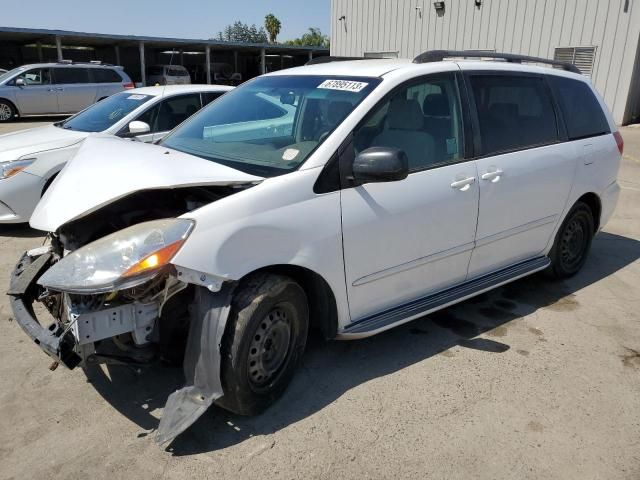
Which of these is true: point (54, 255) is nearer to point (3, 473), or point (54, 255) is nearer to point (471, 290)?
point (3, 473)

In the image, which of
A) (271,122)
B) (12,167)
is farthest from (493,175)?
(12,167)

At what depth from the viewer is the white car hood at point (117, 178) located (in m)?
2.64

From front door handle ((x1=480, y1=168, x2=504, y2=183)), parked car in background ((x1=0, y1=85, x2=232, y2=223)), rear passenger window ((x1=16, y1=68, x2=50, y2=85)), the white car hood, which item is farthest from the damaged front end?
rear passenger window ((x1=16, y1=68, x2=50, y2=85))

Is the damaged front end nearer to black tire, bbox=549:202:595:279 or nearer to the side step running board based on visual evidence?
the side step running board

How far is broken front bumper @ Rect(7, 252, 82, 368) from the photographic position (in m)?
2.49

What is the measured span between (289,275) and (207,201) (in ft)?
1.93

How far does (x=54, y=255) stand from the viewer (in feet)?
10.4

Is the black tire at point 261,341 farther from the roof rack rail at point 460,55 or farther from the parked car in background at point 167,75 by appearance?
the parked car in background at point 167,75

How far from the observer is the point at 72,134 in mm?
6398

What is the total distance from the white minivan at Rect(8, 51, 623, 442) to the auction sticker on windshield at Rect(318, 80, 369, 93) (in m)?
0.02

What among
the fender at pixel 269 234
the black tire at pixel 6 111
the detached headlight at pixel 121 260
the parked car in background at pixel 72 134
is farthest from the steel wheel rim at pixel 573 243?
the black tire at pixel 6 111

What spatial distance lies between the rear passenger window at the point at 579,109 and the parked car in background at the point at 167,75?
87.4ft

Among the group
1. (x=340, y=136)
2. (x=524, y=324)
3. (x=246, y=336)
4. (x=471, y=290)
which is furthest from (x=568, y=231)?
(x=246, y=336)

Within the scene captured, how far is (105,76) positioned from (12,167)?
14076mm
